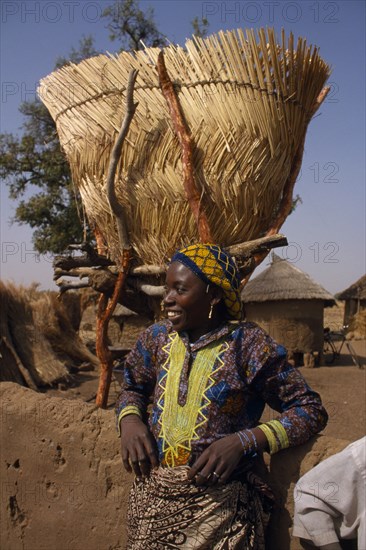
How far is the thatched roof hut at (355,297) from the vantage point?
21.2 m

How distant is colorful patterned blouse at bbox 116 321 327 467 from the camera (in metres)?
2.04

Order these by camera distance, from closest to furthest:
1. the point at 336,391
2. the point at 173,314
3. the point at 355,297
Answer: the point at 173,314
the point at 336,391
the point at 355,297

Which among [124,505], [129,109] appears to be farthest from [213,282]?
[129,109]

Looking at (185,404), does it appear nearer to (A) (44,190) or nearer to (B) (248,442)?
(B) (248,442)

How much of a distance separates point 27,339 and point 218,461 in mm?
9830

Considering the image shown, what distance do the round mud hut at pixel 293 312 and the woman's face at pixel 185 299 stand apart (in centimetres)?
1108

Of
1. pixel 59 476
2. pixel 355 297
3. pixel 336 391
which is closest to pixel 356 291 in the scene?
pixel 355 297

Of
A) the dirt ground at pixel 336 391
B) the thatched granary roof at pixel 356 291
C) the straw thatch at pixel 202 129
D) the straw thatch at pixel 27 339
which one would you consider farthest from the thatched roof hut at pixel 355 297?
the straw thatch at pixel 202 129

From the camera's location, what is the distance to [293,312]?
13445 millimetres

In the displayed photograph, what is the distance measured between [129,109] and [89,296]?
592 inches

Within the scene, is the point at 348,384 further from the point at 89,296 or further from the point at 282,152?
the point at 89,296

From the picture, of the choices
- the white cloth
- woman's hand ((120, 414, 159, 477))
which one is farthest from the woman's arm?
the white cloth

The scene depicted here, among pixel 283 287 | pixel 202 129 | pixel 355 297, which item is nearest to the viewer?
pixel 202 129

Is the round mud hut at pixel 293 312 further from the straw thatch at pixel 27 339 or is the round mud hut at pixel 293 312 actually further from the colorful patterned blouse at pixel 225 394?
the colorful patterned blouse at pixel 225 394
